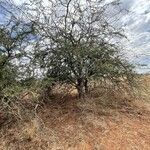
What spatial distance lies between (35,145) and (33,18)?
3.44 metres

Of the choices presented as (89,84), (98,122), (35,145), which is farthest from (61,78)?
(35,145)

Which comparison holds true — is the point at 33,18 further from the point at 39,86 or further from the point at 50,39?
the point at 39,86

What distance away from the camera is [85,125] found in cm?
1125

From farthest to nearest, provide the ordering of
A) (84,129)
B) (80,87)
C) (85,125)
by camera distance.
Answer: (80,87) → (85,125) → (84,129)

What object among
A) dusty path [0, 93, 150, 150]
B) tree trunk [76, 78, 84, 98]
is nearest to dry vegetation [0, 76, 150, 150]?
dusty path [0, 93, 150, 150]

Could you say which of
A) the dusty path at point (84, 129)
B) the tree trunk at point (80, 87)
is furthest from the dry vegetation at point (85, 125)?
the tree trunk at point (80, 87)

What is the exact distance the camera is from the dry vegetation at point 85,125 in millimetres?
10602

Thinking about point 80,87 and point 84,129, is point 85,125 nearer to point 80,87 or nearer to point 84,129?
point 84,129

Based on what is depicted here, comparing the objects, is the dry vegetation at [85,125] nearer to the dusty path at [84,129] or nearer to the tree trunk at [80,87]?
the dusty path at [84,129]

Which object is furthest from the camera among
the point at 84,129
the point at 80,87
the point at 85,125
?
the point at 80,87

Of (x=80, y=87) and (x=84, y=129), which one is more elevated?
(x=80, y=87)

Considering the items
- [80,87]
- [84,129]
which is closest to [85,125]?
[84,129]

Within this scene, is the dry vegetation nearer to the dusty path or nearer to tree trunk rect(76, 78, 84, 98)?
the dusty path

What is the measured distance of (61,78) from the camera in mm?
12539
